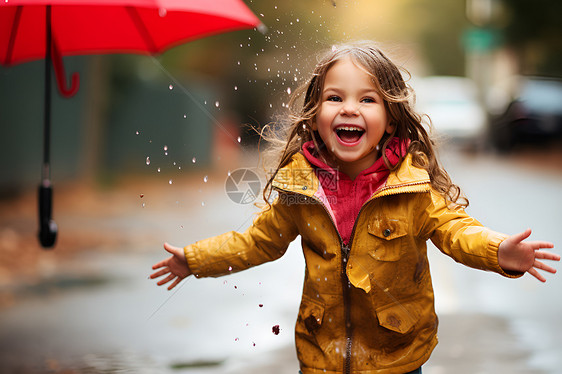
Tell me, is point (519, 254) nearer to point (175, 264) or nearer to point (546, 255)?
point (546, 255)

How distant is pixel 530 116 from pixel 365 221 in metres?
19.5

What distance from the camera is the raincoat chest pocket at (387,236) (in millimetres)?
2605

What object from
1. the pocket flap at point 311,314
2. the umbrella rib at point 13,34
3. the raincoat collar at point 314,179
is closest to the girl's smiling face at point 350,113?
the raincoat collar at point 314,179

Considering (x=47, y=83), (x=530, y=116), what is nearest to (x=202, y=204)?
(x=47, y=83)

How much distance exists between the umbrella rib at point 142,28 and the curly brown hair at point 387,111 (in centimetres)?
132

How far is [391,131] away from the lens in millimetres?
2812

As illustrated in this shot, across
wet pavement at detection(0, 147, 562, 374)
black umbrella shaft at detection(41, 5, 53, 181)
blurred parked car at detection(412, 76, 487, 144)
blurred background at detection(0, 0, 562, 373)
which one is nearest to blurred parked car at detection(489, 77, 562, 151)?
blurred background at detection(0, 0, 562, 373)

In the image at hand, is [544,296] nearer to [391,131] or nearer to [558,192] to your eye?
[391,131]

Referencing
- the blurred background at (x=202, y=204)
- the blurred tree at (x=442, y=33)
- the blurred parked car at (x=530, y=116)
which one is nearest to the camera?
the blurred background at (x=202, y=204)

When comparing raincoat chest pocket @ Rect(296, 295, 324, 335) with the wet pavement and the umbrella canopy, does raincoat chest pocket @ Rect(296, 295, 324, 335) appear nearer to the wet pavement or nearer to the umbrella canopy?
the wet pavement

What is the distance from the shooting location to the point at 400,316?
8.70 feet

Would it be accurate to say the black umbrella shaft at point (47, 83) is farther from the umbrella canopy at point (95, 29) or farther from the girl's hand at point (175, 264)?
the girl's hand at point (175, 264)

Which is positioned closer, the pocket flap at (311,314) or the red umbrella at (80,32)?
the pocket flap at (311,314)

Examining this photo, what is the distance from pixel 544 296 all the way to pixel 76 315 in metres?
3.77
